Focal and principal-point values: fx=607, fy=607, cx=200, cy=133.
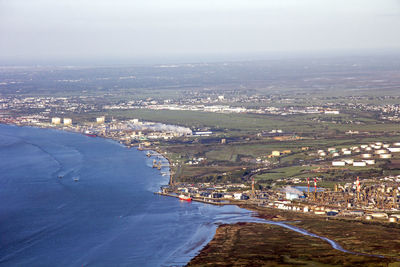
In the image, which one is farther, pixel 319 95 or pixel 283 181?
pixel 319 95

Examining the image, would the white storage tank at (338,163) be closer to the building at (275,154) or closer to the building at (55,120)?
the building at (275,154)

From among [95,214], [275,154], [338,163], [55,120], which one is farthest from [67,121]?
[95,214]

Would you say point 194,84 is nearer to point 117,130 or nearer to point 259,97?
point 259,97

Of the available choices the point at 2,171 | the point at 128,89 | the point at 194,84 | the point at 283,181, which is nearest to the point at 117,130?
the point at 2,171

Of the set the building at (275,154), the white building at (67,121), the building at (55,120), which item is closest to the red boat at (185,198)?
the building at (275,154)

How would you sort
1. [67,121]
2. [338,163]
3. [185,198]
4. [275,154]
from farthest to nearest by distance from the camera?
[67,121]
[275,154]
[338,163]
[185,198]

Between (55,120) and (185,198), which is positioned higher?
(55,120)

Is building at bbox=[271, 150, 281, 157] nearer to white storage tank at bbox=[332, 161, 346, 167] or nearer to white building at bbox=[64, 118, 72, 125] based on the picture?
white storage tank at bbox=[332, 161, 346, 167]

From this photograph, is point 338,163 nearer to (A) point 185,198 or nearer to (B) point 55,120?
(A) point 185,198

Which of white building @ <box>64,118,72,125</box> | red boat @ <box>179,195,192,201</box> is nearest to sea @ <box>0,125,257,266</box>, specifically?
red boat @ <box>179,195,192,201</box>
